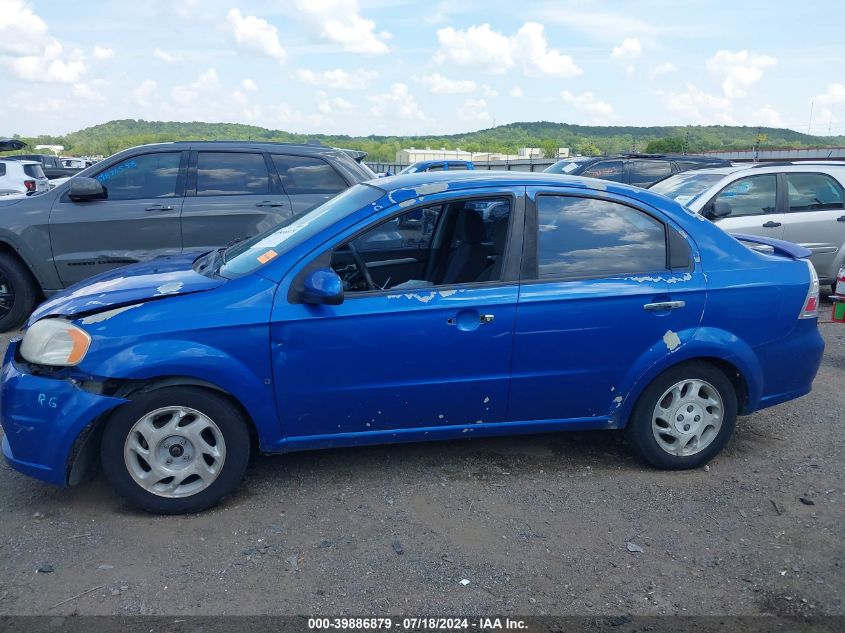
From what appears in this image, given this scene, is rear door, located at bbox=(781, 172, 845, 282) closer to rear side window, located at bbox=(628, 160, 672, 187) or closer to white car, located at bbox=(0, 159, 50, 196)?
rear side window, located at bbox=(628, 160, 672, 187)

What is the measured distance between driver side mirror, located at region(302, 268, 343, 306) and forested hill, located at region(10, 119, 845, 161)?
25952mm

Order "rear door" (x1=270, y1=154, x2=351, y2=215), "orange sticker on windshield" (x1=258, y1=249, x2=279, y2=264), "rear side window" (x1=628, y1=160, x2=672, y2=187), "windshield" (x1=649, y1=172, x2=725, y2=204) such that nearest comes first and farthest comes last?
1. "orange sticker on windshield" (x1=258, y1=249, x2=279, y2=264)
2. "rear door" (x1=270, y1=154, x2=351, y2=215)
3. "windshield" (x1=649, y1=172, x2=725, y2=204)
4. "rear side window" (x1=628, y1=160, x2=672, y2=187)

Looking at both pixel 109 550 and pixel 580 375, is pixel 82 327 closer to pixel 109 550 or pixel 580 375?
pixel 109 550

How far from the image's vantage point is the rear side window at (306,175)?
7590 millimetres

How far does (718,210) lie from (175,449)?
707cm

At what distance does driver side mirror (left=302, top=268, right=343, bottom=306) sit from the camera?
3.58 metres

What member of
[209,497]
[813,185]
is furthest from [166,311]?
[813,185]

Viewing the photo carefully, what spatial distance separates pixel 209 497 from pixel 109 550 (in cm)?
51

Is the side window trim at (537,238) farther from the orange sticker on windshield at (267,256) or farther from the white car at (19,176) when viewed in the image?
the white car at (19,176)

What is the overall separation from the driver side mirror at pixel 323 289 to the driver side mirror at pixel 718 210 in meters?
6.27

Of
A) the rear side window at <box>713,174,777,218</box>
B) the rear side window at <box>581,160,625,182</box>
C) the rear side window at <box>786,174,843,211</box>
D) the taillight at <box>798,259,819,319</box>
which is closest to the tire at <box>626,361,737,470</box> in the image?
the taillight at <box>798,259,819,319</box>

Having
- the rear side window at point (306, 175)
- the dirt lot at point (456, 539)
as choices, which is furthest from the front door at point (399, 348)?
the rear side window at point (306, 175)

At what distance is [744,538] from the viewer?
11.7 ft

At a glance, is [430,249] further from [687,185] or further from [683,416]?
[687,185]
